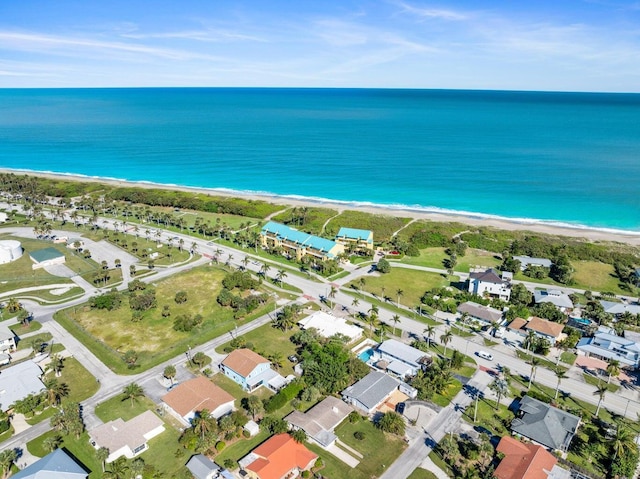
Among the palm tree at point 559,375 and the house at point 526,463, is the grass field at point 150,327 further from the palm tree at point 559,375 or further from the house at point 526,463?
the palm tree at point 559,375

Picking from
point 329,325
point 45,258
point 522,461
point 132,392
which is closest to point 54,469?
point 132,392

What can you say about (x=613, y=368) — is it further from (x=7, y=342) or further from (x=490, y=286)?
(x=7, y=342)

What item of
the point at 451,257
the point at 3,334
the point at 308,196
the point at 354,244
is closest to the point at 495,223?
the point at 451,257

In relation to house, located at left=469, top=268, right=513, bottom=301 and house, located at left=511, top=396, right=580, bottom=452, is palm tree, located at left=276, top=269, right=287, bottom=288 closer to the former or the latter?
house, located at left=469, top=268, right=513, bottom=301

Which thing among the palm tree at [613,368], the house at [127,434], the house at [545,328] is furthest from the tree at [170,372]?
the palm tree at [613,368]

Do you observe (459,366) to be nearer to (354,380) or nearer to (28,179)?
(354,380)

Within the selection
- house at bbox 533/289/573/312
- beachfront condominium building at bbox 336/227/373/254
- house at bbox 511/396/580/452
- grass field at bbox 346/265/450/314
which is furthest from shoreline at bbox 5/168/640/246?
house at bbox 511/396/580/452
